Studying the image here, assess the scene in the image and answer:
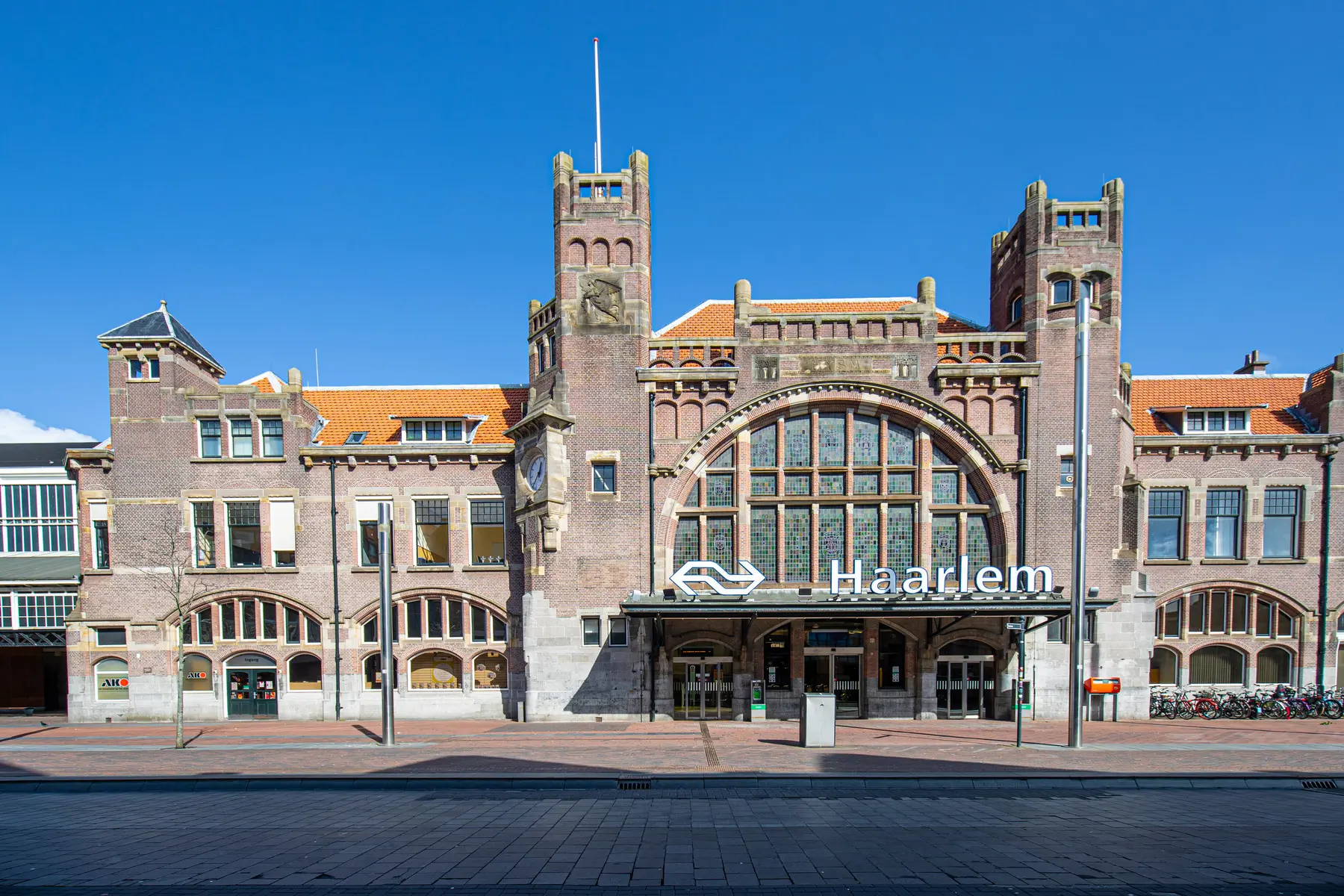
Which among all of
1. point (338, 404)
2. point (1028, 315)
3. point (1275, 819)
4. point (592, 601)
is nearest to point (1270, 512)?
point (1028, 315)

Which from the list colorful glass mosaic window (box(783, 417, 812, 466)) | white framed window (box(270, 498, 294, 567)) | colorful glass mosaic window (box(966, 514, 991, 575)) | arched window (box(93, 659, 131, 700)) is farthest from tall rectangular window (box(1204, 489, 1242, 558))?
arched window (box(93, 659, 131, 700))

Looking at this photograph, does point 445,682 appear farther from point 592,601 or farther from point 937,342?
point 937,342

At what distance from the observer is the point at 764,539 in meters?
23.0

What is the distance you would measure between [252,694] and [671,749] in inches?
673

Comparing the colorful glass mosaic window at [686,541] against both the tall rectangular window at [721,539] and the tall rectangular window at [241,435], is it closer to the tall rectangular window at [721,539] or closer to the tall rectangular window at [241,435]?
the tall rectangular window at [721,539]

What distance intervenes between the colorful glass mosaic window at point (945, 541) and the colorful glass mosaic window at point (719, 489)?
24.1 ft

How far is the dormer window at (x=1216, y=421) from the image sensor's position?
25.6m

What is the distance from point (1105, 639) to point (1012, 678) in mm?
3457

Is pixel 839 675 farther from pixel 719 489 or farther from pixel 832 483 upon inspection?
pixel 719 489

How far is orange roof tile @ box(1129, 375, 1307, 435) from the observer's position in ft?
84.4

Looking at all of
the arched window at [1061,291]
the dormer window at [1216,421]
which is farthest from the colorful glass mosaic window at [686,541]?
the dormer window at [1216,421]

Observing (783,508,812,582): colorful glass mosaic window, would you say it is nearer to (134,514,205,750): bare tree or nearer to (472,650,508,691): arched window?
(472,650,508,691): arched window

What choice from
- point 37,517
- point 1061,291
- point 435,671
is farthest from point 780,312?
point 37,517

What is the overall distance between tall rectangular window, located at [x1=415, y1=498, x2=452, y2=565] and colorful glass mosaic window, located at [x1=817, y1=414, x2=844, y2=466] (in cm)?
1424
